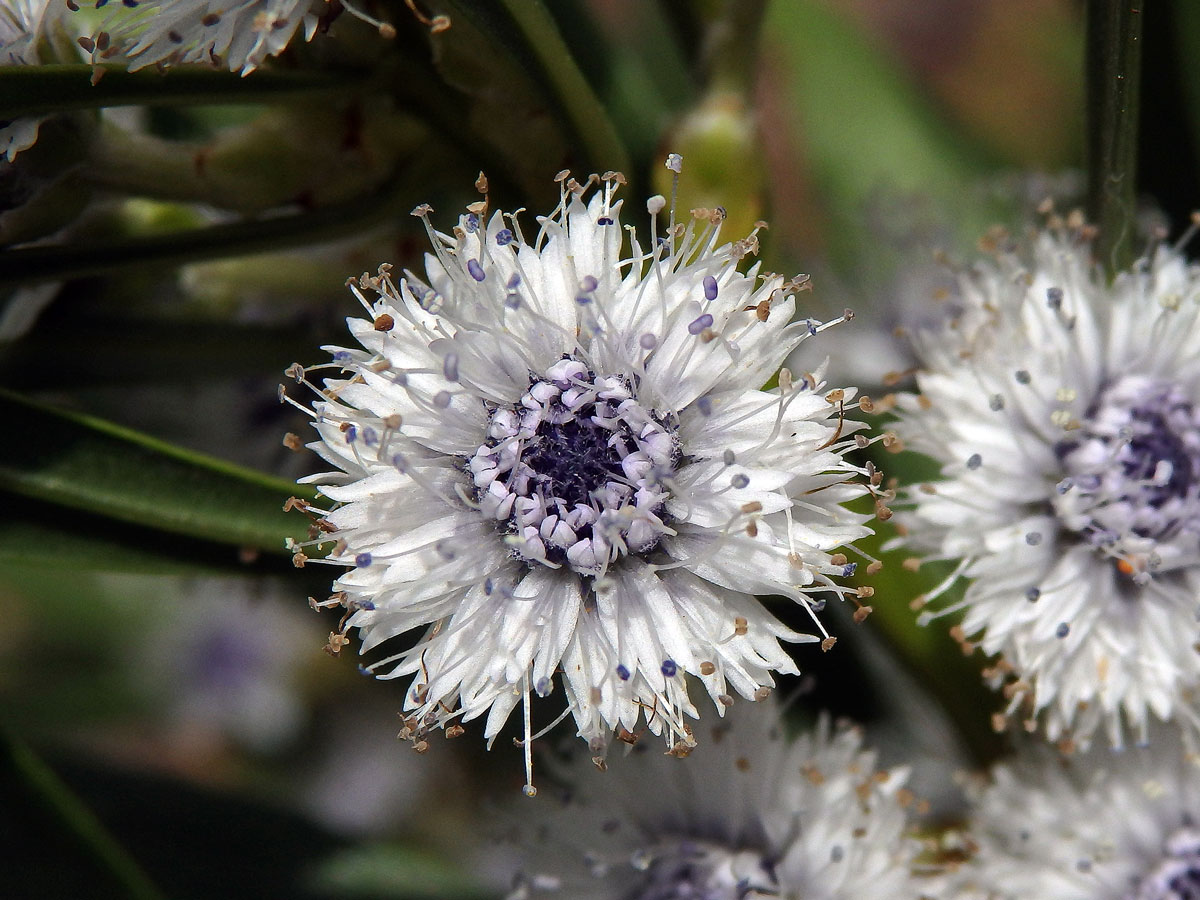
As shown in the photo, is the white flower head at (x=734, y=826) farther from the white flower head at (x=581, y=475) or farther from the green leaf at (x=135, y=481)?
the green leaf at (x=135, y=481)

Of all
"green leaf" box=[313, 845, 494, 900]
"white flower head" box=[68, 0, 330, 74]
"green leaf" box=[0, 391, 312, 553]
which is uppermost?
"white flower head" box=[68, 0, 330, 74]

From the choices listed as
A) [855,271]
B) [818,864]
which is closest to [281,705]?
[855,271]

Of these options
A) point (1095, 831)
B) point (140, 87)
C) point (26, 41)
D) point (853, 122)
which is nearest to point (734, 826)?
point (1095, 831)

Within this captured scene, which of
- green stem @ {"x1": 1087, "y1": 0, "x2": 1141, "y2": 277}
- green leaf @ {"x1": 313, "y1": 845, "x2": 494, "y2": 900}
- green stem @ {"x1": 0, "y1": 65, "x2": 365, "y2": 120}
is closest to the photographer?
green stem @ {"x1": 0, "y1": 65, "x2": 365, "y2": 120}

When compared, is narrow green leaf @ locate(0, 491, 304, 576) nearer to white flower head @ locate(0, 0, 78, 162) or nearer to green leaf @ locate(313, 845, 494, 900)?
Answer: white flower head @ locate(0, 0, 78, 162)

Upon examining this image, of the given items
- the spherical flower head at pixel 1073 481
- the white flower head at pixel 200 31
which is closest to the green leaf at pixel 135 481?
the white flower head at pixel 200 31

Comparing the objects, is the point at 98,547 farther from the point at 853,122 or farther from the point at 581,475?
the point at 853,122

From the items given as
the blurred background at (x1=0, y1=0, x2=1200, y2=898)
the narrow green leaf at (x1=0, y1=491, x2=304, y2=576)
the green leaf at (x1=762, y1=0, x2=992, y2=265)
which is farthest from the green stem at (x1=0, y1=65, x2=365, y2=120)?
the green leaf at (x1=762, y1=0, x2=992, y2=265)
